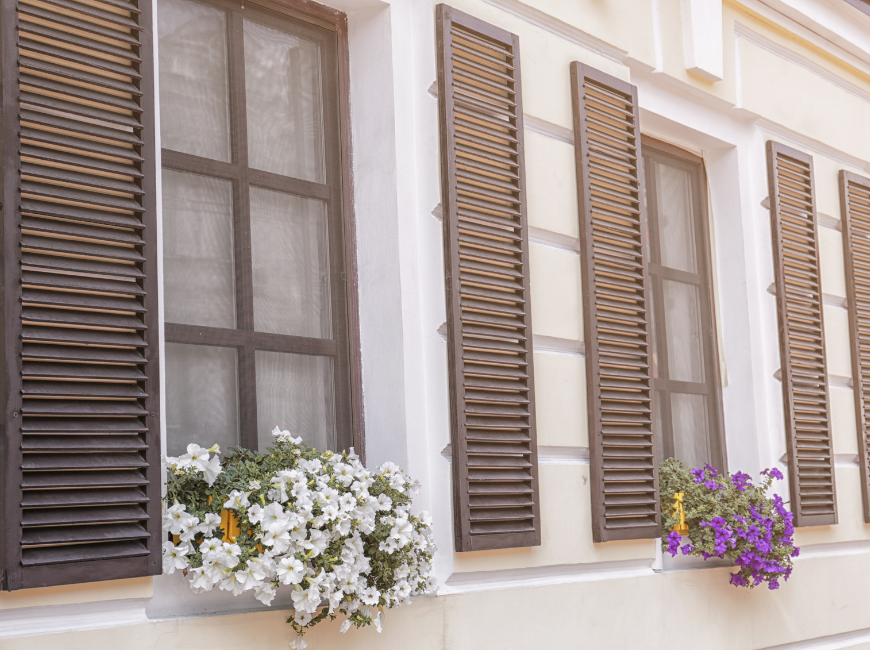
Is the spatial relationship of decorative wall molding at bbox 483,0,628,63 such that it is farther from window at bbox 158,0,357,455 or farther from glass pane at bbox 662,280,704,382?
glass pane at bbox 662,280,704,382

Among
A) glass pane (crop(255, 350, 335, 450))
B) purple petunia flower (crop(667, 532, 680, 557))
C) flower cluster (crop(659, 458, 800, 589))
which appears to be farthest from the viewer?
flower cluster (crop(659, 458, 800, 589))

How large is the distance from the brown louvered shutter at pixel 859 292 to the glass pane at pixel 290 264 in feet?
11.8

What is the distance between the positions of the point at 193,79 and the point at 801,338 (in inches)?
140

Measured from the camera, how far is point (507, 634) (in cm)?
384

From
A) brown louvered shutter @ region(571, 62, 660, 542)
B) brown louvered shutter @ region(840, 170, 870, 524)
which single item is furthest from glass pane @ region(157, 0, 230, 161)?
brown louvered shutter @ region(840, 170, 870, 524)

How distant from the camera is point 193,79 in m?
3.53

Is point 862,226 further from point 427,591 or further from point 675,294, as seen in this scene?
point 427,591

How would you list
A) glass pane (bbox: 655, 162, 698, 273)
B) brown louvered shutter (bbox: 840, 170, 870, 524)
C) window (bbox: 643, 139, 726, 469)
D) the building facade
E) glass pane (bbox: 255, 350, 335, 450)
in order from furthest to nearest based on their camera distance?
1. brown louvered shutter (bbox: 840, 170, 870, 524)
2. glass pane (bbox: 655, 162, 698, 273)
3. window (bbox: 643, 139, 726, 469)
4. glass pane (bbox: 255, 350, 335, 450)
5. the building facade

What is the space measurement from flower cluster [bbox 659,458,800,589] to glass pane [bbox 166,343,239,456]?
2.13 metres

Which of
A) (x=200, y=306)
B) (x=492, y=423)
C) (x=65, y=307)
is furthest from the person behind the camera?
(x=492, y=423)

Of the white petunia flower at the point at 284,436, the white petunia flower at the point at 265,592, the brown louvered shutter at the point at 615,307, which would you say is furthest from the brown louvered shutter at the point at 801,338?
the white petunia flower at the point at 265,592

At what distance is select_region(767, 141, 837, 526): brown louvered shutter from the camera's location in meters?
5.48

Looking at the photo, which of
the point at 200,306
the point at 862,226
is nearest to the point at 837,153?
the point at 862,226

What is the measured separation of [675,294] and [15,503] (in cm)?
375
